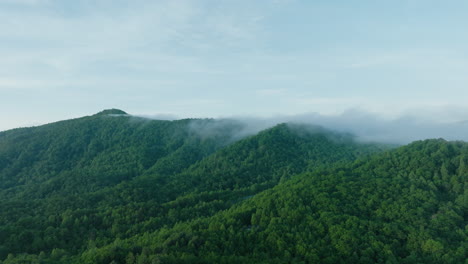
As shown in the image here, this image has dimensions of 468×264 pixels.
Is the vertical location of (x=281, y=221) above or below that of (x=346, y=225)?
above

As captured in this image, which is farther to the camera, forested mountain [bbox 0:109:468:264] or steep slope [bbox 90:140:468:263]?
forested mountain [bbox 0:109:468:264]

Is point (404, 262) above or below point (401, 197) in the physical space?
below

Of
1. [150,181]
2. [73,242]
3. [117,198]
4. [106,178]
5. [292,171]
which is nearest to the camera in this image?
[73,242]

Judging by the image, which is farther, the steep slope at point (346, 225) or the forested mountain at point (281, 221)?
the forested mountain at point (281, 221)

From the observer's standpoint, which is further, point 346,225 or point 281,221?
point 281,221

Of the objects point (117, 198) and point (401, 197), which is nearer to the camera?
point (401, 197)

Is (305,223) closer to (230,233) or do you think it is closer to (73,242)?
(230,233)

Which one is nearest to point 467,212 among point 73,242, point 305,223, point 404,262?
point 404,262

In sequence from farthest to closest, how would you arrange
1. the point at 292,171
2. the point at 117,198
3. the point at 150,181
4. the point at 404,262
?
1. the point at 292,171
2. the point at 150,181
3. the point at 117,198
4. the point at 404,262
